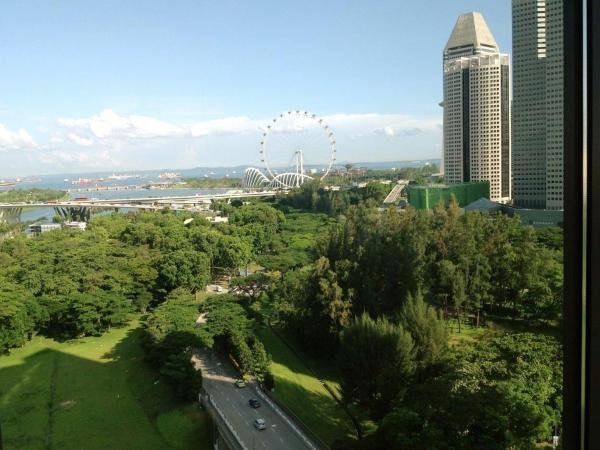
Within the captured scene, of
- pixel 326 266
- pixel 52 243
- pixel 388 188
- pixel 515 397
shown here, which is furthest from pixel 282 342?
pixel 388 188

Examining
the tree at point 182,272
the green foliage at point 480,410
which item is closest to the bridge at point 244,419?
the green foliage at point 480,410

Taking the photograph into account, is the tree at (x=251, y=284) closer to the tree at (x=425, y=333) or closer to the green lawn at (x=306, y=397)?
the green lawn at (x=306, y=397)

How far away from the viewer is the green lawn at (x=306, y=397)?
306 cm

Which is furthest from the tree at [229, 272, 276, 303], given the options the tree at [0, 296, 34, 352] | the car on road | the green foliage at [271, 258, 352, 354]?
the car on road

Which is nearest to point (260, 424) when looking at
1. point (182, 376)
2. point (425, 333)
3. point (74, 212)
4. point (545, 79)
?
point (182, 376)

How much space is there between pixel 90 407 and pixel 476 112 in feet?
27.4

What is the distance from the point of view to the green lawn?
3059mm

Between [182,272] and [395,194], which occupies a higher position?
[395,194]

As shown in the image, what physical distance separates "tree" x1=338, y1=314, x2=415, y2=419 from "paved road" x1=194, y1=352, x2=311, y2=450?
499 mm

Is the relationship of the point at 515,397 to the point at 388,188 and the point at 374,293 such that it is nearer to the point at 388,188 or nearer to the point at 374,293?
the point at 374,293

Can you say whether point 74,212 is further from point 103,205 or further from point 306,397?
point 306,397

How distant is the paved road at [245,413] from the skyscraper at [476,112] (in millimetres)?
6024

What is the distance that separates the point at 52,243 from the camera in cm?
678

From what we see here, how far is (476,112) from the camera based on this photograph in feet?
31.1
